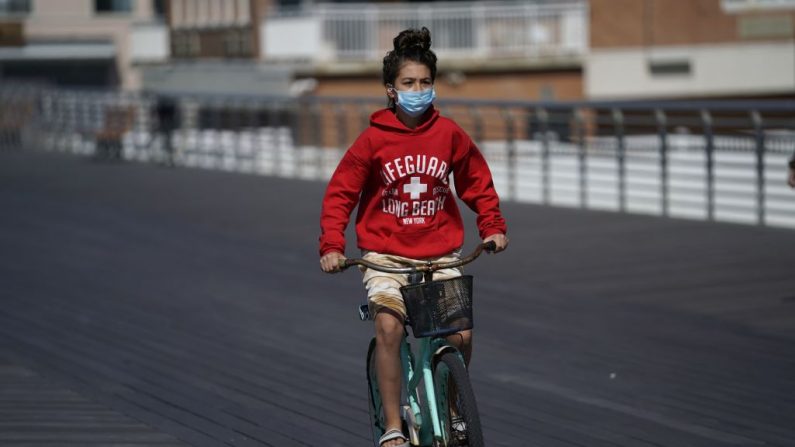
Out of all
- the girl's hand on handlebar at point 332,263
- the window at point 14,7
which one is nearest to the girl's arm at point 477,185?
the girl's hand on handlebar at point 332,263

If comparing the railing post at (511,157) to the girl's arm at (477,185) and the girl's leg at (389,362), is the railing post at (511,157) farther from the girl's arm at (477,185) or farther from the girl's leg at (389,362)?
the girl's leg at (389,362)

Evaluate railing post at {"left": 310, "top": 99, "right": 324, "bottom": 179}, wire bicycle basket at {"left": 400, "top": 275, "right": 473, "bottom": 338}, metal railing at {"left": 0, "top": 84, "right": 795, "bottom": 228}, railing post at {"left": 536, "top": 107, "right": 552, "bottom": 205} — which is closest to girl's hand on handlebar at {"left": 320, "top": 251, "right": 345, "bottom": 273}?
wire bicycle basket at {"left": 400, "top": 275, "right": 473, "bottom": 338}

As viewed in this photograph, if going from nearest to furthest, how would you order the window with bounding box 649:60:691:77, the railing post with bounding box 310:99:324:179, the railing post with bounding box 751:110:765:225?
the railing post with bounding box 751:110:765:225 < the railing post with bounding box 310:99:324:179 < the window with bounding box 649:60:691:77

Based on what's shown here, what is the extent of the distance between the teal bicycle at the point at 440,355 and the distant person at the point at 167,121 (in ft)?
67.3

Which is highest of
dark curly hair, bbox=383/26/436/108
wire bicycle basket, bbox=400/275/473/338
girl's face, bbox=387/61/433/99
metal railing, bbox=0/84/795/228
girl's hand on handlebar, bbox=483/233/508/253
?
dark curly hair, bbox=383/26/436/108

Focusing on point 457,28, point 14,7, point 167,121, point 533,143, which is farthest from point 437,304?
point 14,7

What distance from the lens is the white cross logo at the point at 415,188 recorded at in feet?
18.1

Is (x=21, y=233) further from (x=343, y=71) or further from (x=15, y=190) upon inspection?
(x=343, y=71)

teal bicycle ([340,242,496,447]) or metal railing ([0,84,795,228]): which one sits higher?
teal bicycle ([340,242,496,447])

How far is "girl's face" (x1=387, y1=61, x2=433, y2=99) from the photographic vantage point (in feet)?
17.9

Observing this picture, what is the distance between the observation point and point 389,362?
553 cm

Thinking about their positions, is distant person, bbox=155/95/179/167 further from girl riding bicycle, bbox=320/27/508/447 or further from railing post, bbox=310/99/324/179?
girl riding bicycle, bbox=320/27/508/447

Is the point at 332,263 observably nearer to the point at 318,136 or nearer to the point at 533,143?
the point at 533,143

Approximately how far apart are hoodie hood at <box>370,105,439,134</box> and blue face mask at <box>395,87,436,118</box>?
0.10m
